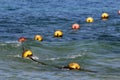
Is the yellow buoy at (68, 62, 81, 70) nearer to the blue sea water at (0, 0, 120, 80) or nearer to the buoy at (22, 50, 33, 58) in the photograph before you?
the blue sea water at (0, 0, 120, 80)

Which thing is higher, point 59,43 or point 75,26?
point 75,26

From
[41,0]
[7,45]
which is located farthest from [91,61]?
Result: [41,0]

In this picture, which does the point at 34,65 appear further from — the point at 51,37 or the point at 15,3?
the point at 15,3

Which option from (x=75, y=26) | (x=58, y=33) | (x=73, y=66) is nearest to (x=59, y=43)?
(x=58, y=33)

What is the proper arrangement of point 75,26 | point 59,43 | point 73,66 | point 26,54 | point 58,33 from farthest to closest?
point 75,26 → point 58,33 → point 59,43 → point 26,54 → point 73,66

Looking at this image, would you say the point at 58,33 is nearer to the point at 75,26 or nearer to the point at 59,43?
the point at 59,43

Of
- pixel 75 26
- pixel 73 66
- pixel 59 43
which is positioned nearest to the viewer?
pixel 73 66

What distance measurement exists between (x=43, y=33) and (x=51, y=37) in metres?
1.32

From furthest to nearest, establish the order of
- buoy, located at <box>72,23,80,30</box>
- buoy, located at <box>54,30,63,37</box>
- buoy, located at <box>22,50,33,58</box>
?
buoy, located at <box>72,23,80,30</box> → buoy, located at <box>54,30,63,37</box> → buoy, located at <box>22,50,33,58</box>

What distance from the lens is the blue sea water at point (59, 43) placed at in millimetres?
16453

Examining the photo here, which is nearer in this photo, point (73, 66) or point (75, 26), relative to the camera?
point (73, 66)

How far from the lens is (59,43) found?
23422 mm

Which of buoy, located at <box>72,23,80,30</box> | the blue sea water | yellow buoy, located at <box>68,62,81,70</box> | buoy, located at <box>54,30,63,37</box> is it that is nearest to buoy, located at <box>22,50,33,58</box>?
the blue sea water

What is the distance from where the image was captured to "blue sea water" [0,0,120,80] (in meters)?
16.5
